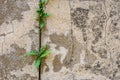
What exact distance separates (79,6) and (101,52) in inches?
17.6

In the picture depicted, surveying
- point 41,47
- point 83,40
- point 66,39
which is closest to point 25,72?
point 41,47

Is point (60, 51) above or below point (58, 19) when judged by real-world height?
below

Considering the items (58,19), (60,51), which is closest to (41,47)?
(60,51)

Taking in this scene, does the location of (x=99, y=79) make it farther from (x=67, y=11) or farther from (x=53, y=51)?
(x=67, y=11)

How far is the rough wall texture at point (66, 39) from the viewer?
246 cm

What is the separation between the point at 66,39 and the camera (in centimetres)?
250

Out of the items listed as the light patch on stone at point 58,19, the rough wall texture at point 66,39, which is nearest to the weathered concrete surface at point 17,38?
the rough wall texture at point 66,39

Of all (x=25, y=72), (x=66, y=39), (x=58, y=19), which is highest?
(x=58, y=19)

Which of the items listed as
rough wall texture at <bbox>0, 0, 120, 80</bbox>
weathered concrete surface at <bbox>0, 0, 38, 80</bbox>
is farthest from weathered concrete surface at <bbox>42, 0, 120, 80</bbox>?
weathered concrete surface at <bbox>0, 0, 38, 80</bbox>

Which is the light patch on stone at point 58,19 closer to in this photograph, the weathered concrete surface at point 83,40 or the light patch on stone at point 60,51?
the weathered concrete surface at point 83,40

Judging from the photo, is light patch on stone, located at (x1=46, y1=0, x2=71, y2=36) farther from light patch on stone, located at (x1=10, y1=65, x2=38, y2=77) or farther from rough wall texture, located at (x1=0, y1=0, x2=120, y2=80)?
light patch on stone, located at (x1=10, y1=65, x2=38, y2=77)

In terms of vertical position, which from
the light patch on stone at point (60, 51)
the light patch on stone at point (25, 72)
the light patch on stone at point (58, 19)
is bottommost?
the light patch on stone at point (25, 72)

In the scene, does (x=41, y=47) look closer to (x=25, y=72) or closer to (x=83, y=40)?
(x=25, y=72)

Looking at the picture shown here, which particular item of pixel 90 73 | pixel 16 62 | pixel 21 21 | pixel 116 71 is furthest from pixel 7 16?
pixel 116 71
